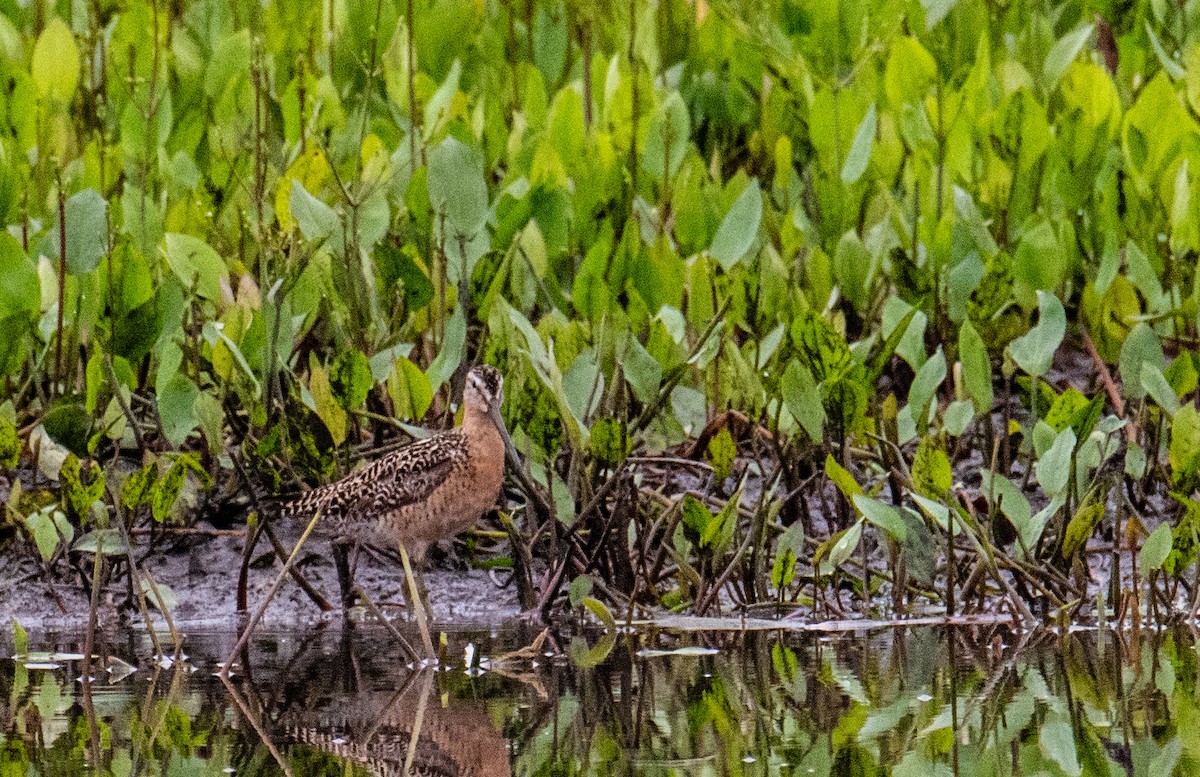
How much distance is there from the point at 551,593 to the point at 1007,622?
3.33ft

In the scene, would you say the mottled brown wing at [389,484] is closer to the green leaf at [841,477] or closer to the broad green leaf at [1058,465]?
the green leaf at [841,477]

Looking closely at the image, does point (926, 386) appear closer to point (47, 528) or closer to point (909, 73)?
point (909, 73)

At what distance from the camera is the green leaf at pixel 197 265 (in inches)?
210

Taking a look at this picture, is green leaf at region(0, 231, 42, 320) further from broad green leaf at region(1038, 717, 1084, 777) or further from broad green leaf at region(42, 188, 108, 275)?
broad green leaf at region(1038, 717, 1084, 777)

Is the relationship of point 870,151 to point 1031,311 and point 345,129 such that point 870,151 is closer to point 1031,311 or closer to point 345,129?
point 1031,311

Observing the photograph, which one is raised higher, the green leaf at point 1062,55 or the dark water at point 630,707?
the green leaf at point 1062,55

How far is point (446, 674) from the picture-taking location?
4.08 m

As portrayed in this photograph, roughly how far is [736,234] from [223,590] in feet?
5.48

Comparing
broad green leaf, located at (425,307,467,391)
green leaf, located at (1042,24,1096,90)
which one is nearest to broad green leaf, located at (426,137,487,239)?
broad green leaf, located at (425,307,467,391)

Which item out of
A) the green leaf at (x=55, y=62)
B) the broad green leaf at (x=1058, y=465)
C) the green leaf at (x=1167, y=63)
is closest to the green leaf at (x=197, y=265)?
the green leaf at (x=55, y=62)

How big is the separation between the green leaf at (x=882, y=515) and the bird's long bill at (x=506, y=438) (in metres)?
0.82

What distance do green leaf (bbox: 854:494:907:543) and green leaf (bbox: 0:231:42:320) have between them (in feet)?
6.92

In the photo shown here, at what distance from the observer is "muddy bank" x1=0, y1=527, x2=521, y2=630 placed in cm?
481

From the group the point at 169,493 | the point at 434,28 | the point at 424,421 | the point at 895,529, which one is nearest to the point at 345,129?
the point at 434,28
